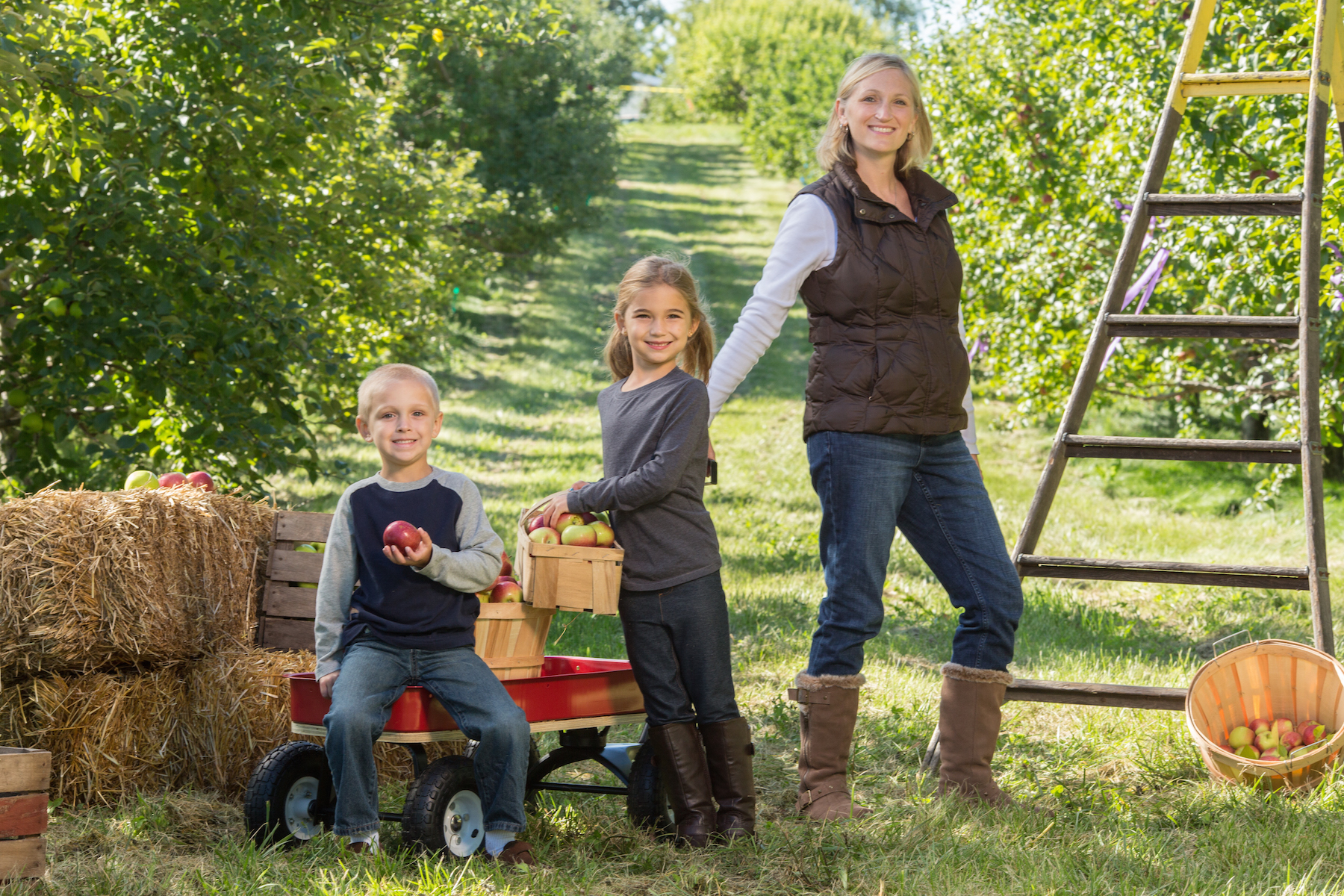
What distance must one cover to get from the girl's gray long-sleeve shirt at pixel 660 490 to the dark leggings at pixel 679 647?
5 cm

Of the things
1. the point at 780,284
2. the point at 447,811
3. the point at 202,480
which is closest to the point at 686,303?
the point at 780,284

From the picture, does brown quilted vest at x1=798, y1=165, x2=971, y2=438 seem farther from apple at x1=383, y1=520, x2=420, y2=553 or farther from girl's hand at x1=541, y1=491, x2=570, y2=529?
apple at x1=383, y1=520, x2=420, y2=553

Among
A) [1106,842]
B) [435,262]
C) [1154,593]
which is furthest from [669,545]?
[435,262]

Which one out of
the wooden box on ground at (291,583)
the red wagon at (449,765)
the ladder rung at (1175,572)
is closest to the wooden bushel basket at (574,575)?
the red wagon at (449,765)

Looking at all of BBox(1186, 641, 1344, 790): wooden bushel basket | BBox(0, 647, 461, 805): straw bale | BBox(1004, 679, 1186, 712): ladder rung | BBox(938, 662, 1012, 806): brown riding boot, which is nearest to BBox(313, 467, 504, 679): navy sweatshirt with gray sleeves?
BBox(0, 647, 461, 805): straw bale

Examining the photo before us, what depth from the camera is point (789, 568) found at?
7934 mm

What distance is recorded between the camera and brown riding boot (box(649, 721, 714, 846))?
11.3 ft

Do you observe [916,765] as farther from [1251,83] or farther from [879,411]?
[1251,83]

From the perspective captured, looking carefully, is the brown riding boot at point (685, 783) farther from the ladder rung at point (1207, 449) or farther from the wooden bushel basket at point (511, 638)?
the ladder rung at point (1207, 449)

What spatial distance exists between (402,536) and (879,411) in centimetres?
137

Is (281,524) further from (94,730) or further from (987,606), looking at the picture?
(987,606)

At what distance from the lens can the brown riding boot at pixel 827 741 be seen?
3625 mm

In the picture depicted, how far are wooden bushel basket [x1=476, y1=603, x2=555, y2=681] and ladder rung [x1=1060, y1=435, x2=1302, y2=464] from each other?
74.3 inches

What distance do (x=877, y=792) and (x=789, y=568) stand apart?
396cm
